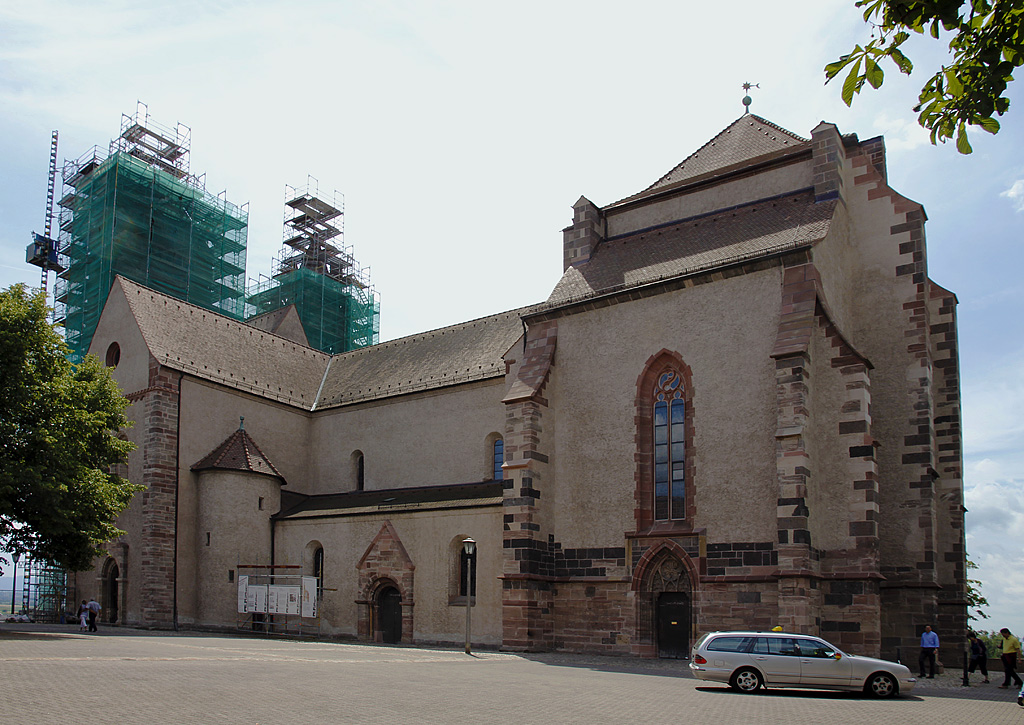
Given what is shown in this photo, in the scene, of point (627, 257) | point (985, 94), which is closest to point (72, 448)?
point (627, 257)

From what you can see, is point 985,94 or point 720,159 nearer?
point 985,94

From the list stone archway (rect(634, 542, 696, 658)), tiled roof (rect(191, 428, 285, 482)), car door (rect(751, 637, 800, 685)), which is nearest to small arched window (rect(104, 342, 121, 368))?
tiled roof (rect(191, 428, 285, 482))

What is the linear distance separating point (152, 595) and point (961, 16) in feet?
102

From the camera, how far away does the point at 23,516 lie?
23594 mm

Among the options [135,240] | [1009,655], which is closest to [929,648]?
[1009,655]

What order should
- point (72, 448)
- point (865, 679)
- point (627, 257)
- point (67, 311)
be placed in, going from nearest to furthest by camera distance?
point (865, 679) → point (72, 448) → point (627, 257) → point (67, 311)

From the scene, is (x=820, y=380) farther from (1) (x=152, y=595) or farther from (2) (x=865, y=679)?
(1) (x=152, y=595)

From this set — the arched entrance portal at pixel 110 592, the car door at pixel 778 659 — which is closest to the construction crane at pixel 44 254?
the arched entrance portal at pixel 110 592

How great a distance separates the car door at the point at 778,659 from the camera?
16.0 m

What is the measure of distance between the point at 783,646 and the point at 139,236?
130 feet

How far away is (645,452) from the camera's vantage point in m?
24.8

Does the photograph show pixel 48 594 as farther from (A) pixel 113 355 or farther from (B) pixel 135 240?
(B) pixel 135 240

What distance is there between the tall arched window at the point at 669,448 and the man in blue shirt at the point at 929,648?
627cm

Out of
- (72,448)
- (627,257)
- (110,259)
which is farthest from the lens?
(110,259)
